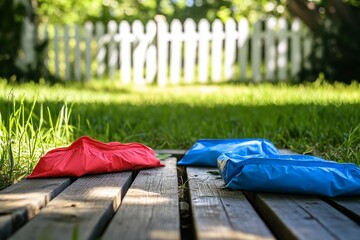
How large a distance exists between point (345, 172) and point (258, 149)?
0.79m

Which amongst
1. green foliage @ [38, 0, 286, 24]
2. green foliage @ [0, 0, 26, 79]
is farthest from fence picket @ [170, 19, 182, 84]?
green foliage @ [38, 0, 286, 24]

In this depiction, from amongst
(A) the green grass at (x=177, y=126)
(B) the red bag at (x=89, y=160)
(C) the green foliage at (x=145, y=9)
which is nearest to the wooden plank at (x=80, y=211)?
(B) the red bag at (x=89, y=160)

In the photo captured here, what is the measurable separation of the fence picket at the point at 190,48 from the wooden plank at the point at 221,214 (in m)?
8.56

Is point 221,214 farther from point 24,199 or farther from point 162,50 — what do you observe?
point 162,50

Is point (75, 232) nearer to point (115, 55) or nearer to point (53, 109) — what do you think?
point (53, 109)

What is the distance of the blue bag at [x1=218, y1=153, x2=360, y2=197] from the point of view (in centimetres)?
221

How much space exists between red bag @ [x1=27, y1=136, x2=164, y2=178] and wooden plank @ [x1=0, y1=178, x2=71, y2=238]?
7 centimetres

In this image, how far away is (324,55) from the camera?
31.1 feet

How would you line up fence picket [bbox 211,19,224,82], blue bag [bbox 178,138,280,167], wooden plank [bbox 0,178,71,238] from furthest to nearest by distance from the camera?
1. fence picket [bbox 211,19,224,82]
2. blue bag [bbox 178,138,280,167]
3. wooden plank [bbox 0,178,71,238]

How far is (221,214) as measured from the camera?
1.92m

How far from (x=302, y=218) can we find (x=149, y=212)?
1.70ft

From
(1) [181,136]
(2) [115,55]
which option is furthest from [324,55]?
(1) [181,136]

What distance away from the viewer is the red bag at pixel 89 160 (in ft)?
8.57

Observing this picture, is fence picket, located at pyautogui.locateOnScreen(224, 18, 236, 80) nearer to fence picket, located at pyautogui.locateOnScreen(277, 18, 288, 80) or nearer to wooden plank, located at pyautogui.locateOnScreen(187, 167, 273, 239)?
fence picket, located at pyautogui.locateOnScreen(277, 18, 288, 80)
